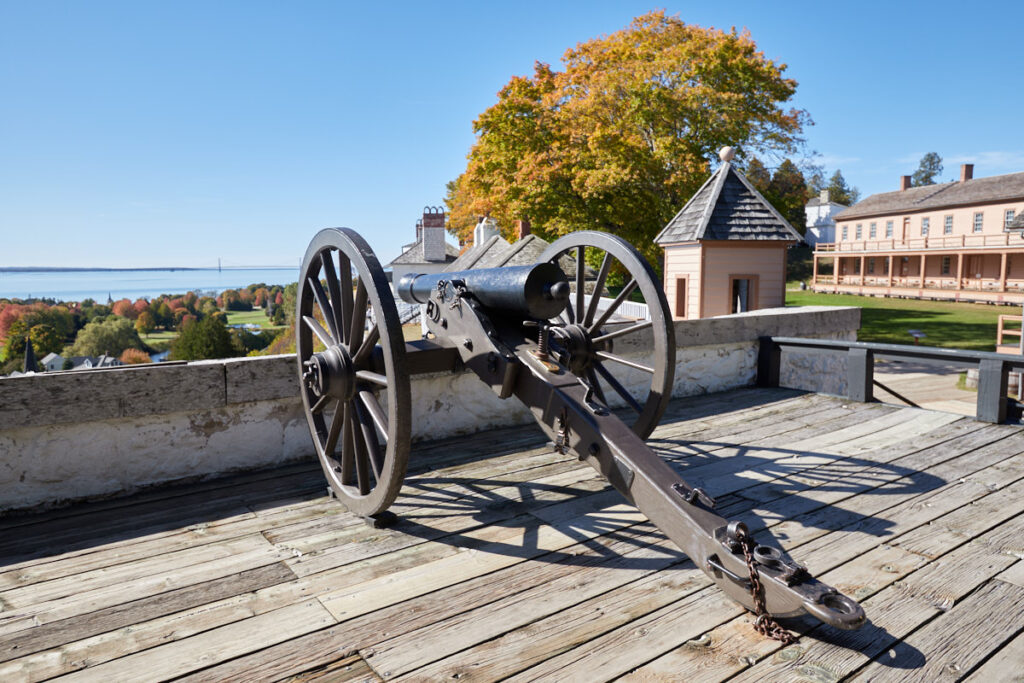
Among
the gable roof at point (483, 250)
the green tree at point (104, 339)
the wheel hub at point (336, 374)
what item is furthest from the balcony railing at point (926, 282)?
the green tree at point (104, 339)

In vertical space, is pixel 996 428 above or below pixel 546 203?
below

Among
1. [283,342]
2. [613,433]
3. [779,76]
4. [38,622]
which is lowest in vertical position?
[283,342]

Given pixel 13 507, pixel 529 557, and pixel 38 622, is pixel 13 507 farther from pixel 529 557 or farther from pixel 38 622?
pixel 529 557

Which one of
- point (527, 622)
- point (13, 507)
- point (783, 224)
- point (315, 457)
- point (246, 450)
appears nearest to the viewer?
point (527, 622)

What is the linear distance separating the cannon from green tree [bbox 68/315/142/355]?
2155 inches

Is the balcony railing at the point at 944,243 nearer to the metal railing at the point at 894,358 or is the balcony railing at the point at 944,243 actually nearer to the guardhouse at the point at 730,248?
the guardhouse at the point at 730,248

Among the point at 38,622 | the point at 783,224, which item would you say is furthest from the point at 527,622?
the point at 783,224

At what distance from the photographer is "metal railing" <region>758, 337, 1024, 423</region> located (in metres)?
4.64

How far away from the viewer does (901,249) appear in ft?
114

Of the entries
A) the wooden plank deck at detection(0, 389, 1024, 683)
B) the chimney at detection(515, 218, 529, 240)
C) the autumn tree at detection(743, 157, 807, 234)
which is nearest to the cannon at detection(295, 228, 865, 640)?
the wooden plank deck at detection(0, 389, 1024, 683)

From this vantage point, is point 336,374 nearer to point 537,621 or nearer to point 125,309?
point 537,621

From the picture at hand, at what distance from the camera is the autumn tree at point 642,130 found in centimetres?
1534

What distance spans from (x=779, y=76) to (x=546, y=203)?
633 cm

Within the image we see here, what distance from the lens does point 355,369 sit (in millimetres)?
3018
